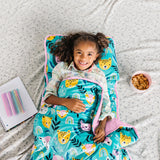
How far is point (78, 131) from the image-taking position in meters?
0.96

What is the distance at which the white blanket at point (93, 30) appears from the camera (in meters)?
1.06

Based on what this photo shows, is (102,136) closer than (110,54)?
Yes

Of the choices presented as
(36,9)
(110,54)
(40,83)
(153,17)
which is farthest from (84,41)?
(153,17)

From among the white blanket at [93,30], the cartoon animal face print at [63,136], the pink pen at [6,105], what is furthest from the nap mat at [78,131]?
the pink pen at [6,105]

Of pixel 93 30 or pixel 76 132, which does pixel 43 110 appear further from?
pixel 93 30

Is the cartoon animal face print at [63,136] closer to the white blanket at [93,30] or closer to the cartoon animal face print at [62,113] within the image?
the cartoon animal face print at [62,113]

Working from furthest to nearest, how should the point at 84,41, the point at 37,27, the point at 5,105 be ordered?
the point at 37,27 → the point at 5,105 → the point at 84,41

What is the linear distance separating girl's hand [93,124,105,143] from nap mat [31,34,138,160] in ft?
0.08

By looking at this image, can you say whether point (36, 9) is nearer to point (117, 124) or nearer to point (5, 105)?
point (5, 105)

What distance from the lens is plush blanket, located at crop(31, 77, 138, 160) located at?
3.03ft

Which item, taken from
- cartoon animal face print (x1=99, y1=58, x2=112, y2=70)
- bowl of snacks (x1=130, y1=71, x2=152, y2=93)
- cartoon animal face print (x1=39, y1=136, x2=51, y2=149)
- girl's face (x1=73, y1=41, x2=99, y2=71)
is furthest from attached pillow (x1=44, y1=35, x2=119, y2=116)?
cartoon animal face print (x1=39, y1=136, x2=51, y2=149)

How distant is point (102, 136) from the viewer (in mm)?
→ 973

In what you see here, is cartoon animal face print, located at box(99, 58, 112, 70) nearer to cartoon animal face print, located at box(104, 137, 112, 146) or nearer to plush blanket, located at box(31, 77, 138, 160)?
plush blanket, located at box(31, 77, 138, 160)

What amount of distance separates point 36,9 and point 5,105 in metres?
0.83
